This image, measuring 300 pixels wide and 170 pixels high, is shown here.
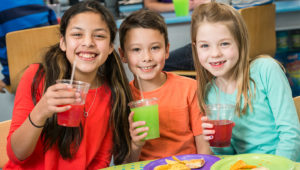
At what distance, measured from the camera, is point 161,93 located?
2016 mm

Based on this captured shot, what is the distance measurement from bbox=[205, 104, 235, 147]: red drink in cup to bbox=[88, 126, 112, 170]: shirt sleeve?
1.93 ft

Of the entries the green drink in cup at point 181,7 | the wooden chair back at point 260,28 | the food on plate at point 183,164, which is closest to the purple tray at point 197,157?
the food on plate at point 183,164

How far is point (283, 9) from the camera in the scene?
160 inches

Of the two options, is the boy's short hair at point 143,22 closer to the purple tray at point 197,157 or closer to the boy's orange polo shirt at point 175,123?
the boy's orange polo shirt at point 175,123

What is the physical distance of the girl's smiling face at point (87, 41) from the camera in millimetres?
1763

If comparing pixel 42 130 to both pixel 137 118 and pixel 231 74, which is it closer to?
pixel 137 118

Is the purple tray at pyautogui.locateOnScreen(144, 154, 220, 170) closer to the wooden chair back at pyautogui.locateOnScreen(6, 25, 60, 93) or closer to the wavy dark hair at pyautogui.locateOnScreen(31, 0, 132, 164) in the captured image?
the wavy dark hair at pyautogui.locateOnScreen(31, 0, 132, 164)

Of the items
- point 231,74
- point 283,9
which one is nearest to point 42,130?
point 231,74

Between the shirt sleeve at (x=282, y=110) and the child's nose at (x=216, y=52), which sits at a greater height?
the child's nose at (x=216, y=52)

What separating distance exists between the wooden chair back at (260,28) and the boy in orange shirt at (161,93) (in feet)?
4.89

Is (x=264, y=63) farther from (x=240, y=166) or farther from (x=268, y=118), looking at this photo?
(x=240, y=166)

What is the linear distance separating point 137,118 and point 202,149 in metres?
0.47

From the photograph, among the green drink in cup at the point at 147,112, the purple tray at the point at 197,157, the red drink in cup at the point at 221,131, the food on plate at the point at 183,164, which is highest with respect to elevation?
the green drink in cup at the point at 147,112

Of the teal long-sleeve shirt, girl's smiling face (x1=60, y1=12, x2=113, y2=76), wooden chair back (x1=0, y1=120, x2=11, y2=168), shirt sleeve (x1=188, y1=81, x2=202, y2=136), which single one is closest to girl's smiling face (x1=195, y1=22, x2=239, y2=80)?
the teal long-sleeve shirt
